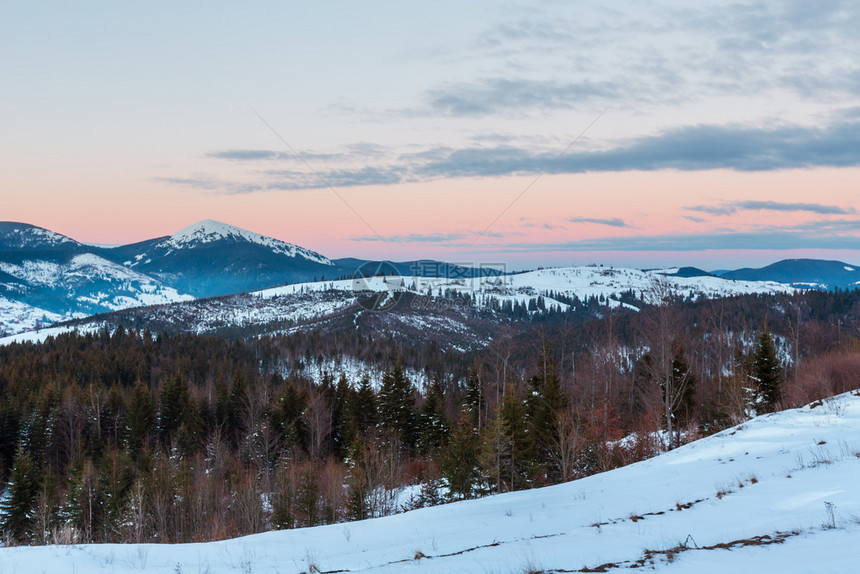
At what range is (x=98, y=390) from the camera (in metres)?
65.9

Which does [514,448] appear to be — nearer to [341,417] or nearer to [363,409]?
[363,409]

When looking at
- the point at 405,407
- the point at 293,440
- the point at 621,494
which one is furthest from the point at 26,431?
the point at 621,494

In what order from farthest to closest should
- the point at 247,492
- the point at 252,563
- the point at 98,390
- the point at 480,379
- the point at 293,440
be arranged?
the point at 98,390 → the point at 293,440 → the point at 480,379 → the point at 247,492 → the point at 252,563

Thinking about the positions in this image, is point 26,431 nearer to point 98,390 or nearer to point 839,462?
point 98,390

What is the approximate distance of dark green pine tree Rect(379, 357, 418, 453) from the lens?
55.2 meters

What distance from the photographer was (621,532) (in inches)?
380

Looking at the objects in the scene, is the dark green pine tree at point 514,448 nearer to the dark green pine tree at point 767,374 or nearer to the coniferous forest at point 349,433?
the coniferous forest at point 349,433

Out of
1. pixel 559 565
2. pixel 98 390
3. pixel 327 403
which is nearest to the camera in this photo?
pixel 559 565

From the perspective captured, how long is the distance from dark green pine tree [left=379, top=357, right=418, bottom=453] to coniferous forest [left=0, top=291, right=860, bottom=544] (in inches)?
6.8

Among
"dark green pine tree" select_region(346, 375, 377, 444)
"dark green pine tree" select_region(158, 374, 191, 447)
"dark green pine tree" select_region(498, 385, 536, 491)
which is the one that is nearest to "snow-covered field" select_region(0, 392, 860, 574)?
"dark green pine tree" select_region(498, 385, 536, 491)

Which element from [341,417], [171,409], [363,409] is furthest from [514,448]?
[171,409]

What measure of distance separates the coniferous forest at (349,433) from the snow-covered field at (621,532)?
22.8 ft

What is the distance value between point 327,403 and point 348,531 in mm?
49374

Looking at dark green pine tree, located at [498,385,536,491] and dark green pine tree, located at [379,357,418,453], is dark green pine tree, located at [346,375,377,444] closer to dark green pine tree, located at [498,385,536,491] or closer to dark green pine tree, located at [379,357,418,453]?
dark green pine tree, located at [379,357,418,453]
